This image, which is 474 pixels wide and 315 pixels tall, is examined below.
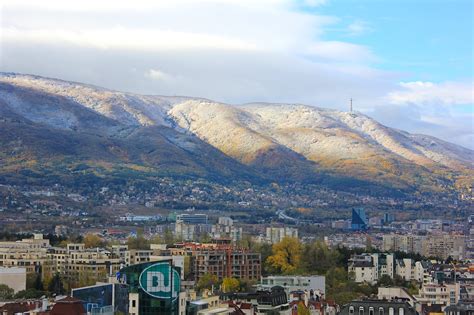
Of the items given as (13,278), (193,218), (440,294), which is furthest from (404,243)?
(13,278)

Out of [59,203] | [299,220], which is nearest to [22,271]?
[59,203]

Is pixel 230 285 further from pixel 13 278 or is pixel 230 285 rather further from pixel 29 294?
pixel 29 294

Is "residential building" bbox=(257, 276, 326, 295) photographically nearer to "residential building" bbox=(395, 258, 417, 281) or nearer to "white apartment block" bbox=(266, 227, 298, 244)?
"residential building" bbox=(395, 258, 417, 281)

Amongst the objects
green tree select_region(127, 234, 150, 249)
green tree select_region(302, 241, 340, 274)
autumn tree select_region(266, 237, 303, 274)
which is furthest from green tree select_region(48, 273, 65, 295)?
green tree select_region(302, 241, 340, 274)

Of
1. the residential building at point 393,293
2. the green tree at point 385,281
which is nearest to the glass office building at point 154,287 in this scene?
the residential building at point 393,293

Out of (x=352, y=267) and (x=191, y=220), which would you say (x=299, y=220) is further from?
(x=352, y=267)

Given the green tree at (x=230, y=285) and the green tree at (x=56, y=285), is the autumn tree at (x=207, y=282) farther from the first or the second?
the green tree at (x=56, y=285)
